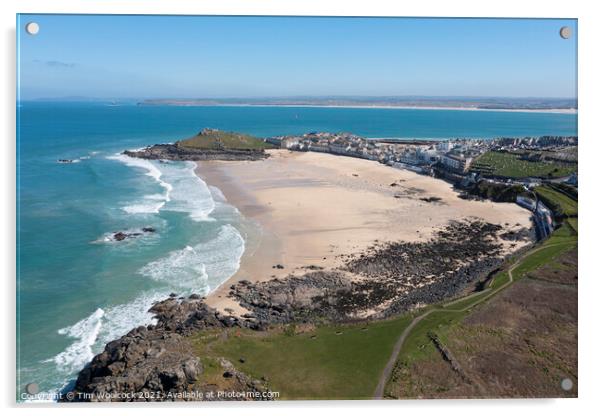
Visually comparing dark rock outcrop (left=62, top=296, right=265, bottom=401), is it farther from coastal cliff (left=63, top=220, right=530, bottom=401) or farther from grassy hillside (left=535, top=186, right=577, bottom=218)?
grassy hillside (left=535, top=186, right=577, bottom=218)

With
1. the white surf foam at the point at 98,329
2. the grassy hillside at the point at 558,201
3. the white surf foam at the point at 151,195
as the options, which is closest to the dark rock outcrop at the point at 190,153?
the white surf foam at the point at 151,195

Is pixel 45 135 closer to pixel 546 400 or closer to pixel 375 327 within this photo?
pixel 375 327

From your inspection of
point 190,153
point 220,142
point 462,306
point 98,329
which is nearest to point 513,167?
point 462,306

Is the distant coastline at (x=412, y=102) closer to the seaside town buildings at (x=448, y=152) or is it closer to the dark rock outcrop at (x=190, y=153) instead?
the seaside town buildings at (x=448, y=152)

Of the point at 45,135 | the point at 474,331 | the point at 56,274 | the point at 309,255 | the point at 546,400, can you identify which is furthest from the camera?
the point at 45,135

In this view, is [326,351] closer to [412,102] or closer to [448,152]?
[412,102]

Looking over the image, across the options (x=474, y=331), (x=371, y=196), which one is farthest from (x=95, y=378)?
(x=371, y=196)

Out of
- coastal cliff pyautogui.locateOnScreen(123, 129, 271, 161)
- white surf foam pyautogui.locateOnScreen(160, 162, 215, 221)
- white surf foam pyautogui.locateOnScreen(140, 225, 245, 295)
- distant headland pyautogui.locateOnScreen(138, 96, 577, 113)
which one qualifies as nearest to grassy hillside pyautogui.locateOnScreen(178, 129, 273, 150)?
coastal cliff pyautogui.locateOnScreen(123, 129, 271, 161)
